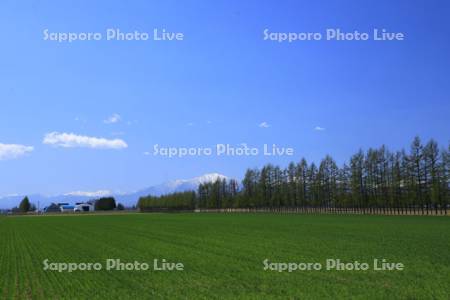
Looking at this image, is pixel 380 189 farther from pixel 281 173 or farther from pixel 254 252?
pixel 254 252

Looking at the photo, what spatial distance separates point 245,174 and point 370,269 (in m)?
155

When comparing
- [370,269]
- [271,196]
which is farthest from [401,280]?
[271,196]

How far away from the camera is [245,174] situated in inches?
6934

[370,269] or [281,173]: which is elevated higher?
[281,173]

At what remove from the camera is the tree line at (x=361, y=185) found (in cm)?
9994

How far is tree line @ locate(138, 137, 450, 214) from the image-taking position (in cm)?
9994

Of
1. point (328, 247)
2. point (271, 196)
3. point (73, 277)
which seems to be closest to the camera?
point (73, 277)

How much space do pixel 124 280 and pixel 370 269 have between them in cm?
1051

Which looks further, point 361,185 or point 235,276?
point 361,185

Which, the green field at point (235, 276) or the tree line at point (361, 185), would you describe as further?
the tree line at point (361, 185)

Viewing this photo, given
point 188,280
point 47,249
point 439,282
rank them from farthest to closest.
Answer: point 47,249, point 188,280, point 439,282

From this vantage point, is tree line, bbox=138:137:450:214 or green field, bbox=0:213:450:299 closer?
green field, bbox=0:213:450:299

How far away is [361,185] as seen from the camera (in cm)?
12038

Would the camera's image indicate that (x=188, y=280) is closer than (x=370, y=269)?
Yes
